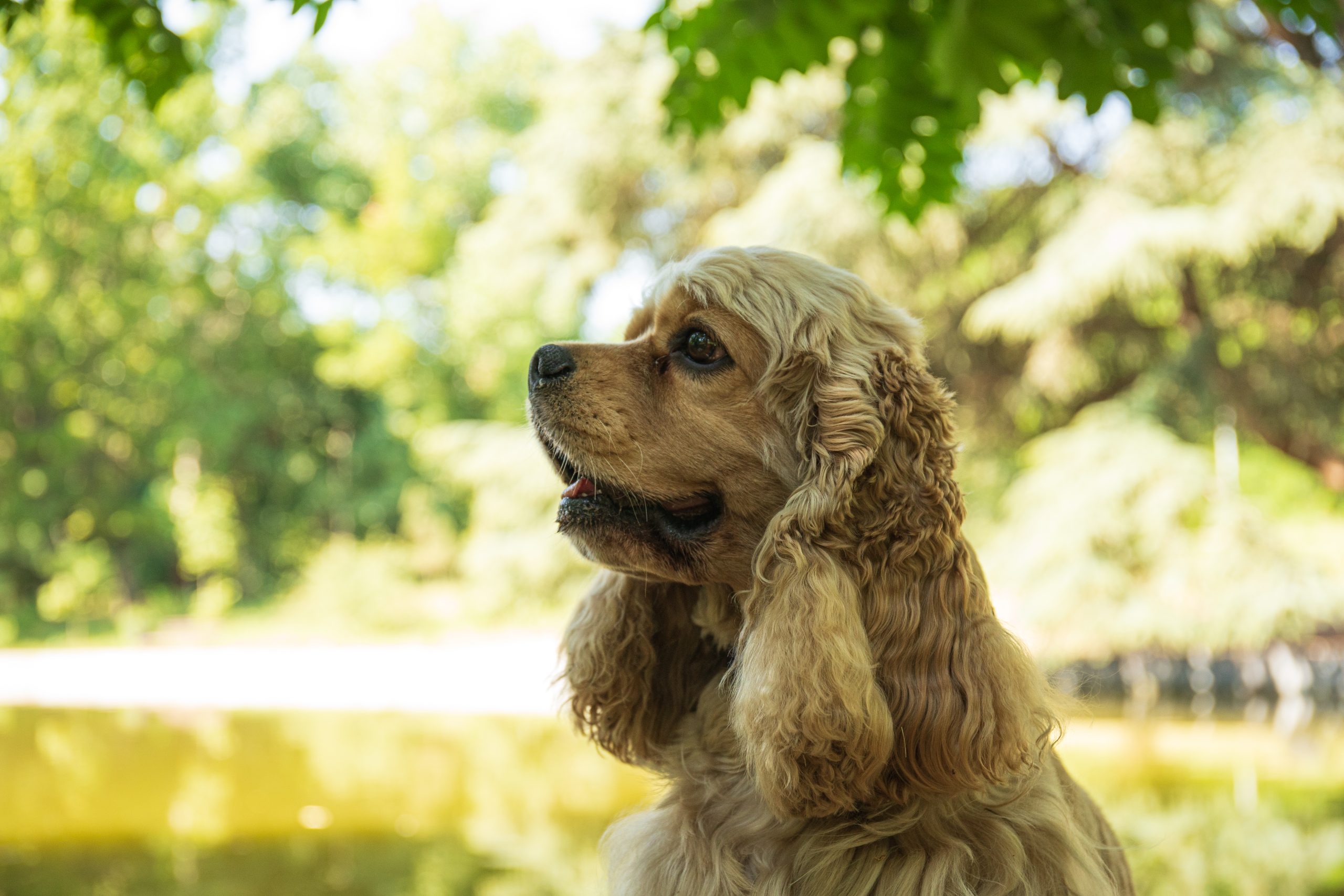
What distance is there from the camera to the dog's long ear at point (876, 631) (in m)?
2.04

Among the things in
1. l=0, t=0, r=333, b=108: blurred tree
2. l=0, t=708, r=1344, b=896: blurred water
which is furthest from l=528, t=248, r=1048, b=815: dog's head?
l=0, t=708, r=1344, b=896: blurred water

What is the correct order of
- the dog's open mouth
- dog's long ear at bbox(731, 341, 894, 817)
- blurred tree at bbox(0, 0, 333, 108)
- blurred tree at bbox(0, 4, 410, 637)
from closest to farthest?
1. dog's long ear at bbox(731, 341, 894, 817)
2. the dog's open mouth
3. blurred tree at bbox(0, 0, 333, 108)
4. blurred tree at bbox(0, 4, 410, 637)

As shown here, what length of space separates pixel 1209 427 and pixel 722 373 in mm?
14365

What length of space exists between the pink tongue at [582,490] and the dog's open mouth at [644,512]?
0.9 inches

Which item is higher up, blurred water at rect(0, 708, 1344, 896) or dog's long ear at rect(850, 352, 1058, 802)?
dog's long ear at rect(850, 352, 1058, 802)

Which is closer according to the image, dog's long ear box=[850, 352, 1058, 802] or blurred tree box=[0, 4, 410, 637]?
dog's long ear box=[850, 352, 1058, 802]

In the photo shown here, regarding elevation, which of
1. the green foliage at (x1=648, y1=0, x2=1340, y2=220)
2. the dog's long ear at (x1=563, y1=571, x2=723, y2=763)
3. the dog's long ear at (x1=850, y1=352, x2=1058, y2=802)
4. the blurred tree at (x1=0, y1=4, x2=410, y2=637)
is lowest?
the blurred tree at (x1=0, y1=4, x2=410, y2=637)

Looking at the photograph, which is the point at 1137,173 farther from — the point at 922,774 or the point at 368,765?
the point at 922,774

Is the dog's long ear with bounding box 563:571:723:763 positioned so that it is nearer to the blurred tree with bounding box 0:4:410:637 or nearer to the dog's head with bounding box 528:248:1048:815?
the dog's head with bounding box 528:248:1048:815

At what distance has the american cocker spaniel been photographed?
6.81 ft

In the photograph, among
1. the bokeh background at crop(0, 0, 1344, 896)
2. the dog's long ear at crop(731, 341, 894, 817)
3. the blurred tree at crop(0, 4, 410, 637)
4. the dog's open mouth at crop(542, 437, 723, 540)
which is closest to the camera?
the dog's long ear at crop(731, 341, 894, 817)

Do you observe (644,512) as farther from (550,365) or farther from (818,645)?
(818,645)

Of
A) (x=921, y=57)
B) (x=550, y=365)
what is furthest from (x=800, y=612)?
(x=921, y=57)

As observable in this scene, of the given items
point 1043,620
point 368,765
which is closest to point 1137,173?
point 1043,620
